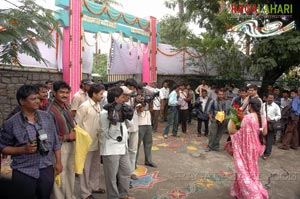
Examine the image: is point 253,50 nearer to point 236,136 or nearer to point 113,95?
point 236,136

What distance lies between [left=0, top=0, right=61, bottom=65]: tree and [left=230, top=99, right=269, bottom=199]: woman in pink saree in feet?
9.54

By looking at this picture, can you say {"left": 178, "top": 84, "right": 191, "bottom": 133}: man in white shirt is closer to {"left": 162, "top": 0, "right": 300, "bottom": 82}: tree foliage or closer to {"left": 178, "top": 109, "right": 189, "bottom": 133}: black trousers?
{"left": 178, "top": 109, "right": 189, "bottom": 133}: black trousers

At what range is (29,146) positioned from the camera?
242 centimetres

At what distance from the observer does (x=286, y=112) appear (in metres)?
7.79

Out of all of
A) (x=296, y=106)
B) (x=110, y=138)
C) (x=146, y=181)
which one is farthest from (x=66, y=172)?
(x=296, y=106)

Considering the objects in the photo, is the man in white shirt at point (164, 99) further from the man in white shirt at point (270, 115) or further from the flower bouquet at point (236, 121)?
the flower bouquet at point (236, 121)

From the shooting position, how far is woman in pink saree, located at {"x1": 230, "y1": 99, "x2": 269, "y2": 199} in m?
4.06

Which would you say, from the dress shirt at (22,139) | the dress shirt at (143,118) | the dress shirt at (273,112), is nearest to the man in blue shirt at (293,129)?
the dress shirt at (273,112)

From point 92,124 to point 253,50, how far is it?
8.36 m

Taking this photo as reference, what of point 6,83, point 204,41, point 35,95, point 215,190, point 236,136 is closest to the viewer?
point 35,95

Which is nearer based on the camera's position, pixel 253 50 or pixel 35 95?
pixel 35 95

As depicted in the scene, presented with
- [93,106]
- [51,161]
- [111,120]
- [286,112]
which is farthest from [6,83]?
[286,112]

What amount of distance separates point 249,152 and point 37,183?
286 cm

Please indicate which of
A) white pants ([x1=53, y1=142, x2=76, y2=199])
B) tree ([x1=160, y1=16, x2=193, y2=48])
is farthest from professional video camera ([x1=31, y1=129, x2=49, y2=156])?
tree ([x1=160, y1=16, x2=193, y2=48])
